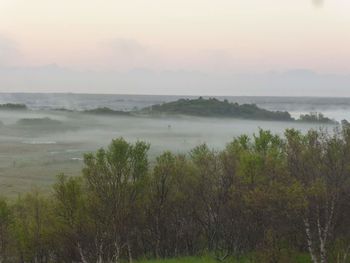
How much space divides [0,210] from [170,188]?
15934 millimetres

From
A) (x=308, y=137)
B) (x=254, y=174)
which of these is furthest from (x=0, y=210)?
(x=308, y=137)

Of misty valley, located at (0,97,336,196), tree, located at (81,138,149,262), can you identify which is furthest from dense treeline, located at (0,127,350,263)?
misty valley, located at (0,97,336,196)

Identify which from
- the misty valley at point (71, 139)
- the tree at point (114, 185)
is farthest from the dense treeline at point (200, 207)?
the misty valley at point (71, 139)

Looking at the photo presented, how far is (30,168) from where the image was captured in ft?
333

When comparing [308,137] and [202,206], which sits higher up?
[308,137]

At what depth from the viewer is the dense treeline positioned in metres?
38.8

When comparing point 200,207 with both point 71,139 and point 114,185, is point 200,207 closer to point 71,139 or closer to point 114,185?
point 114,185

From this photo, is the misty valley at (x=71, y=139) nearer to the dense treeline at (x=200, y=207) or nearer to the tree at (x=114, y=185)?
the dense treeline at (x=200, y=207)

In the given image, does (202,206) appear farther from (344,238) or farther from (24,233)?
(24,233)

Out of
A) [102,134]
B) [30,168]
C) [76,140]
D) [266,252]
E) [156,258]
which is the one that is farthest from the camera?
[102,134]

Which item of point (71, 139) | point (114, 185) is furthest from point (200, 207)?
point (71, 139)

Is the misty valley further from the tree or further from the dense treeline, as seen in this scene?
the tree

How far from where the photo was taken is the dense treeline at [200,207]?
1529 inches

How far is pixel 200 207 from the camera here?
164ft
